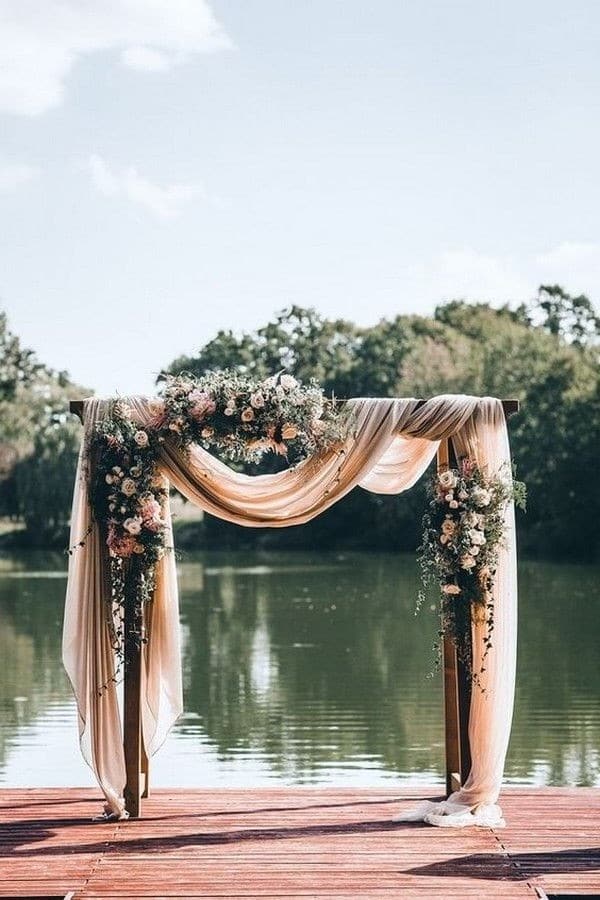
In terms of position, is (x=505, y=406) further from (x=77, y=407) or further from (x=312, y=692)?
(x=312, y=692)

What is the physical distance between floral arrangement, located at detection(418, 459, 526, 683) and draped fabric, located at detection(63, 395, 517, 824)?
0.07 meters

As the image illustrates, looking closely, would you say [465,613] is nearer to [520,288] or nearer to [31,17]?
[31,17]

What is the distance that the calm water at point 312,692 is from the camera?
10.5 meters

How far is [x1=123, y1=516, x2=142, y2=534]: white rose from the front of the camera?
24.7 ft

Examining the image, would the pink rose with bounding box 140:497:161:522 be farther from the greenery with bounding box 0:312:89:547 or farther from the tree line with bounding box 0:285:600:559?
the greenery with bounding box 0:312:89:547

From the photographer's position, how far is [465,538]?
297 inches

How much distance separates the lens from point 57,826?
7.20 metres

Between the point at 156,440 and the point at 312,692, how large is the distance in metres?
6.76

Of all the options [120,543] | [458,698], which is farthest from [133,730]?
[458,698]

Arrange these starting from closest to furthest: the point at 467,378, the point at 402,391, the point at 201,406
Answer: the point at 201,406 < the point at 467,378 < the point at 402,391

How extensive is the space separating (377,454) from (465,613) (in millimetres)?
1024

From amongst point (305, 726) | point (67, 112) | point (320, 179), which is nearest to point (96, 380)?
point (320, 179)

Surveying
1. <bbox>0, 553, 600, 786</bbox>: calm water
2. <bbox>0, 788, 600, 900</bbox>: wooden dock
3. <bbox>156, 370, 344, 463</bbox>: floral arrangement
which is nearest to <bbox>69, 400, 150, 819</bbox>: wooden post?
<bbox>0, 788, 600, 900</bbox>: wooden dock

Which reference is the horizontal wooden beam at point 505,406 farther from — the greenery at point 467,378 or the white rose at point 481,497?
the greenery at point 467,378
